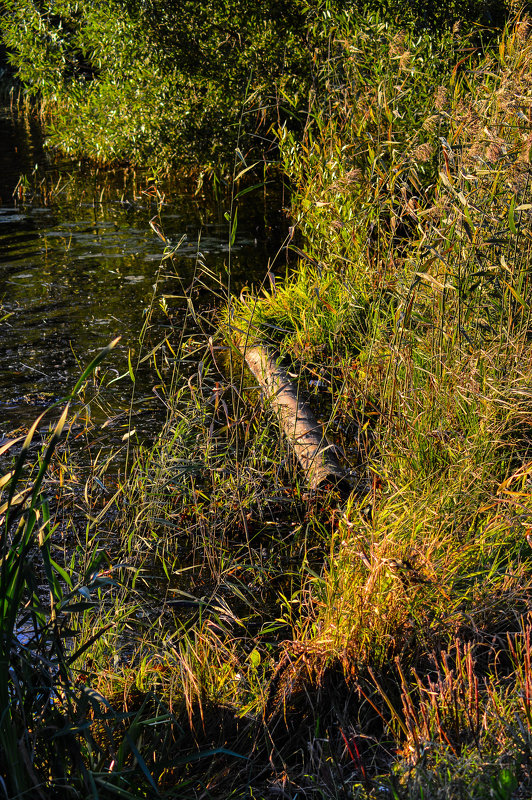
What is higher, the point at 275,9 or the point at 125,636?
the point at 275,9

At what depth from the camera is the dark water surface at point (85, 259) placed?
5.60 m

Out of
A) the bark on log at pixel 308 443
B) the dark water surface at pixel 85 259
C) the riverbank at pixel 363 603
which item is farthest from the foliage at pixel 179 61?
the riverbank at pixel 363 603

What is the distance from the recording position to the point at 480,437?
318 cm

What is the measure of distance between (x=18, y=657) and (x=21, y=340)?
4.64 metres

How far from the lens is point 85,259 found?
8320mm

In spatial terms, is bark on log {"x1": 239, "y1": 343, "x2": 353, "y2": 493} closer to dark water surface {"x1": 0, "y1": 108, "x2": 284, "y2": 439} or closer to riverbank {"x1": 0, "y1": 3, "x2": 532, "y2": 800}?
riverbank {"x1": 0, "y1": 3, "x2": 532, "y2": 800}

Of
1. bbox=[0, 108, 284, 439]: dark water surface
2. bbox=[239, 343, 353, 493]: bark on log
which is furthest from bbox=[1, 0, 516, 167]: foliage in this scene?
bbox=[239, 343, 353, 493]: bark on log

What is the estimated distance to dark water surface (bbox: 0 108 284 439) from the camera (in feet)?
18.4

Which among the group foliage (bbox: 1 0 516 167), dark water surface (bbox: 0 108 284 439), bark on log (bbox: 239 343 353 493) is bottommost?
dark water surface (bbox: 0 108 284 439)

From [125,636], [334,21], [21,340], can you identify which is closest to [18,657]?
[125,636]

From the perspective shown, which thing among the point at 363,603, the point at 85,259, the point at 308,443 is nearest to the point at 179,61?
the point at 85,259

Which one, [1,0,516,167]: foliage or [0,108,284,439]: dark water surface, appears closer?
[0,108,284,439]: dark water surface

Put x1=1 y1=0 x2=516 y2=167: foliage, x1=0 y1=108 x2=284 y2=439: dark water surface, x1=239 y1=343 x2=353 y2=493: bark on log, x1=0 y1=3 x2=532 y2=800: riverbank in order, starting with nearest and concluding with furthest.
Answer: x1=0 y1=3 x2=532 y2=800: riverbank
x1=239 y1=343 x2=353 y2=493: bark on log
x1=0 y1=108 x2=284 y2=439: dark water surface
x1=1 y1=0 x2=516 y2=167: foliage

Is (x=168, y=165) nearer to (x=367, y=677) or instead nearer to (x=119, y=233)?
(x=119, y=233)
